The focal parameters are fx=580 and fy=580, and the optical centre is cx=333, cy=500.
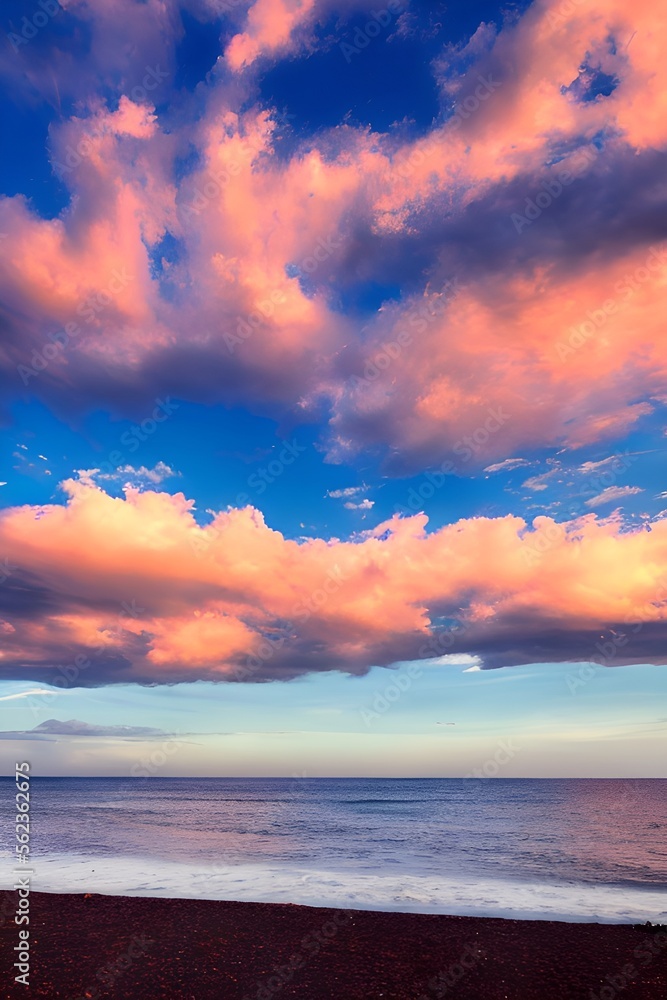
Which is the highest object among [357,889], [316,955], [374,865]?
[316,955]

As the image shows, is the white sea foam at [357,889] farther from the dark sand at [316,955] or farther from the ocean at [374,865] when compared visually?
the dark sand at [316,955]

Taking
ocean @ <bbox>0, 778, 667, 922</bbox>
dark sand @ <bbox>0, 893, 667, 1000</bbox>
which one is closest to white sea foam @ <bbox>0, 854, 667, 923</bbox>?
ocean @ <bbox>0, 778, 667, 922</bbox>

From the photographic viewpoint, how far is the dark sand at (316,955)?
11609 millimetres

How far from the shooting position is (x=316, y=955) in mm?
13688

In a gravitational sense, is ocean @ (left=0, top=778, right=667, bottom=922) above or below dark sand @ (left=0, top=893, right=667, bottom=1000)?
below

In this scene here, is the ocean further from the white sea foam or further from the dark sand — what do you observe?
the dark sand

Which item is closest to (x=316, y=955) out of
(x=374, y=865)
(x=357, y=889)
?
(x=357, y=889)

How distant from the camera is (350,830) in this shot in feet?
168

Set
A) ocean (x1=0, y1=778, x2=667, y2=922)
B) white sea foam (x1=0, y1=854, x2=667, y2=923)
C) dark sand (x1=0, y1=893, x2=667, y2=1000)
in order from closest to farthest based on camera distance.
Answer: dark sand (x1=0, y1=893, x2=667, y2=1000) < white sea foam (x1=0, y1=854, x2=667, y2=923) < ocean (x1=0, y1=778, x2=667, y2=922)

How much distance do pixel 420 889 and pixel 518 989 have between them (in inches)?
501

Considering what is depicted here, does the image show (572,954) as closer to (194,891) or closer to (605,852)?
(194,891)

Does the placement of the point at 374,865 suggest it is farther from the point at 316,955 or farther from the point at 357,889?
the point at 316,955

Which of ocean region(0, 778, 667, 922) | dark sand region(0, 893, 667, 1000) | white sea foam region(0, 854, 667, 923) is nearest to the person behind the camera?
dark sand region(0, 893, 667, 1000)

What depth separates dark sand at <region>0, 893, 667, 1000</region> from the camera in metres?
11.6
